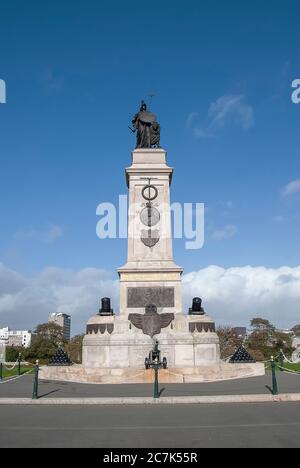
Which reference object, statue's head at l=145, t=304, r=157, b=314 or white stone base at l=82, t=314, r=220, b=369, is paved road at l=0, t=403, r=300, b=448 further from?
statue's head at l=145, t=304, r=157, b=314

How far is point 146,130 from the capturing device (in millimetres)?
30406

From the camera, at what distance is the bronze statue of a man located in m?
30.2

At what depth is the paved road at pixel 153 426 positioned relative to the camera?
7457 mm

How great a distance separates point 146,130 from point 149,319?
13.8 m

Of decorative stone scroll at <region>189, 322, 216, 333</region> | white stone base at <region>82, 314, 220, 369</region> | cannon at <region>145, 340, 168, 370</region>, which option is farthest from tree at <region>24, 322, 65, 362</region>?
cannon at <region>145, 340, 168, 370</region>

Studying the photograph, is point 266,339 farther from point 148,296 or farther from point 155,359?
point 155,359

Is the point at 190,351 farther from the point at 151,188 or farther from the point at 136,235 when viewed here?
the point at 151,188

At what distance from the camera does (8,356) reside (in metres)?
58.2

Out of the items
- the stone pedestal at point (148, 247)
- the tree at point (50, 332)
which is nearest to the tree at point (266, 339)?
the tree at point (50, 332)

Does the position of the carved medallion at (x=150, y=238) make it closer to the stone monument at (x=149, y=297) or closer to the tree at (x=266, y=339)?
the stone monument at (x=149, y=297)

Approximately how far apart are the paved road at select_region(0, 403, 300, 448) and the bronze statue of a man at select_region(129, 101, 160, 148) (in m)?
21.4

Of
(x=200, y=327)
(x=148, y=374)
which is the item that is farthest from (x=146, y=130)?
(x=148, y=374)
